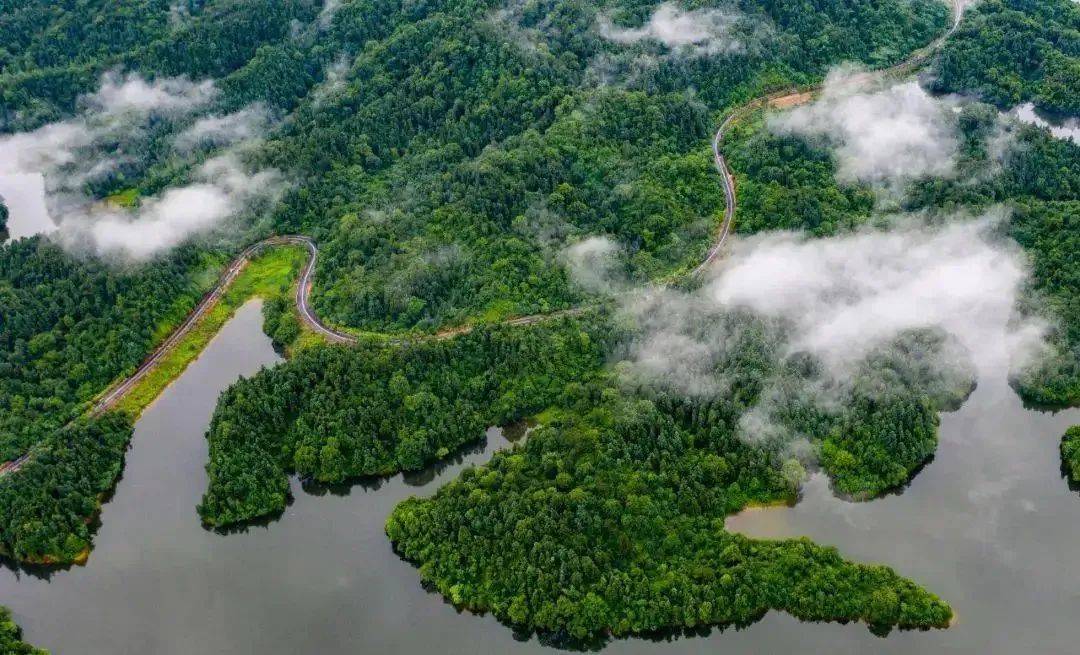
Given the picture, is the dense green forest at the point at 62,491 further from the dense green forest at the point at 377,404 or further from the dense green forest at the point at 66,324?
the dense green forest at the point at 377,404

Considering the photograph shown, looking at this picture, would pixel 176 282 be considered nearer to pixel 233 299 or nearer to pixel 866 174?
pixel 233 299

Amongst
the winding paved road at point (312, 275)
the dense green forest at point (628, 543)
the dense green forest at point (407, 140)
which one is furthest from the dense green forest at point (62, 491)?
the dense green forest at point (628, 543)

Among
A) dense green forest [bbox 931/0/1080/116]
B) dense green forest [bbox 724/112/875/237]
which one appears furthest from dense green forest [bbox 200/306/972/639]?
dense green forest [bbox 931/0/1080/116]

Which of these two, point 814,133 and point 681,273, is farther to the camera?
point 814,133

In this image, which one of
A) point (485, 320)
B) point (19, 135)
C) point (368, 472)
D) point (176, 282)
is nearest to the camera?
point (368, 472)

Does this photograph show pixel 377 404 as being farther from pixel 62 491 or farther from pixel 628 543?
pixel 62 491

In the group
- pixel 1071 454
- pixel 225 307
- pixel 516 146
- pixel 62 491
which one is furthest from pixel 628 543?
pixel 225 307

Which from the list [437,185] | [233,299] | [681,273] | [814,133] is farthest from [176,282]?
[814,133]
